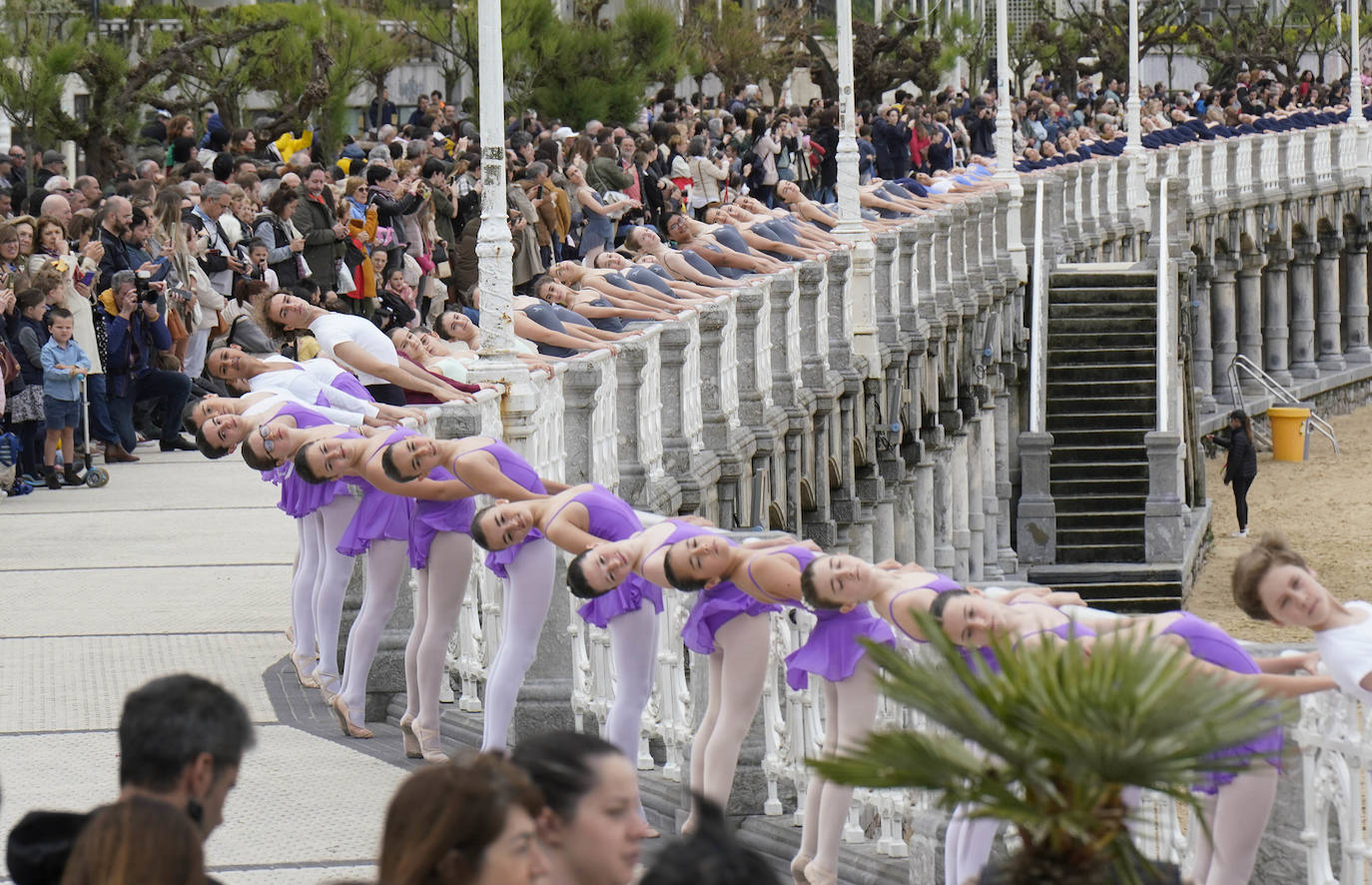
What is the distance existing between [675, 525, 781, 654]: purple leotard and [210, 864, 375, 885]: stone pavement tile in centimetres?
143

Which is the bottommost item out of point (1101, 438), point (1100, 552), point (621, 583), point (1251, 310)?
point (1100, 552)

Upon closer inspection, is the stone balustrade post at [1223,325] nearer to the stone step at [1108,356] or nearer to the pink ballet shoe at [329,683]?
the stone step at [1108,356]

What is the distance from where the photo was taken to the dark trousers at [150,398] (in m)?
17.8

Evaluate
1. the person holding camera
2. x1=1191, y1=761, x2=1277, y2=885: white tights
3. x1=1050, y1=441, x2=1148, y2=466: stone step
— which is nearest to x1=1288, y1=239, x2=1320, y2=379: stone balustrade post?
x1=1050, y1=441, x2=1148, y2=466: stone step

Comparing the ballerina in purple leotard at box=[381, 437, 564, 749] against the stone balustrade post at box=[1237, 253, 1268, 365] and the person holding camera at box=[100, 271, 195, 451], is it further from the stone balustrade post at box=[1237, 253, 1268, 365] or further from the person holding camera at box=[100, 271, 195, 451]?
the stone balustrade post at box=[1237, 253, 1268, 365]

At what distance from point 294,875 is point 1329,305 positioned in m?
49.5

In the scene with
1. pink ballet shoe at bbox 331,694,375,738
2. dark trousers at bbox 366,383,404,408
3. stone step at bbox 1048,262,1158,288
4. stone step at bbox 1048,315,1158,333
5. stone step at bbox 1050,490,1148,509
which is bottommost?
stone step at bbox 1050,490,1148,509

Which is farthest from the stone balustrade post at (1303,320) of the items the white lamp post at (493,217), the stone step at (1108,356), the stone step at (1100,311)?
the white lamp post at (493,217)

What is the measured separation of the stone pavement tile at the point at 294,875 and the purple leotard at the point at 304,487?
2.53m

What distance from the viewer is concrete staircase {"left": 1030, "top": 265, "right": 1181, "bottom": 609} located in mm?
31234

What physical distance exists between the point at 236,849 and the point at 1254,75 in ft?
228

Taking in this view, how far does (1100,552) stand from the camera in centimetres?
3181

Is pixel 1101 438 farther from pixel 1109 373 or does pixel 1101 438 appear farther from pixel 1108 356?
pixel 1108 356

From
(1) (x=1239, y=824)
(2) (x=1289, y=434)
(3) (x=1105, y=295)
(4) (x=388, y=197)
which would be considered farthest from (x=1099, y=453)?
(1) (x=1239, y=824)
